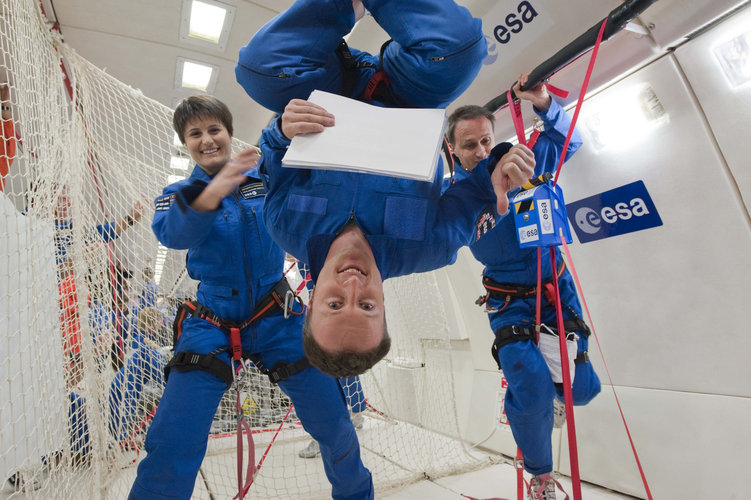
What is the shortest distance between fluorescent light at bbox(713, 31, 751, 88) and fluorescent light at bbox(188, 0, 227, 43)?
2794 millimetres

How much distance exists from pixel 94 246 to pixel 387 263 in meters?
1.79

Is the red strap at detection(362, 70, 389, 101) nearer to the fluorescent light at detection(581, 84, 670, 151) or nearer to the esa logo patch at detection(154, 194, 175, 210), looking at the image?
the esa logo patch at detection(154, 194, 175, 210)

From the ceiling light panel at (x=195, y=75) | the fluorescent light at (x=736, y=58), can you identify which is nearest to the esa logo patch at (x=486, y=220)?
the fluorescent light at (x=736, y=58)

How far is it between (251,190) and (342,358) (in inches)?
35.0

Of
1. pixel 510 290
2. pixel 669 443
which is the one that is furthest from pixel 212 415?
pixel 669 443

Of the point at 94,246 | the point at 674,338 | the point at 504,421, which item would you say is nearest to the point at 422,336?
the point at 504,421

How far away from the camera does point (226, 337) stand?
154cm

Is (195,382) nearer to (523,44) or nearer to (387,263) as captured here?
(387,263)

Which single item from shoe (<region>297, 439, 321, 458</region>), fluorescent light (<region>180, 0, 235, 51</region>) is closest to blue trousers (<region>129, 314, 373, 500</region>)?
shoe (<region>297, 439, 321, 458</region>)

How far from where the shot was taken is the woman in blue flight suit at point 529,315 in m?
1.72

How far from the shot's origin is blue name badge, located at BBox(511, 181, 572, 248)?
4.74 feet

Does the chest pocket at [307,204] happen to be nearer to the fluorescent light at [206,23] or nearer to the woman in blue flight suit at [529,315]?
the woman in blue flight suit at [529,315]

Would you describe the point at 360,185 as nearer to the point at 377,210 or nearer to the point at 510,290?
the point at 377,210

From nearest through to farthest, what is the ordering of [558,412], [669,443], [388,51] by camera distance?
[388,51], [669,443], [558,412]
